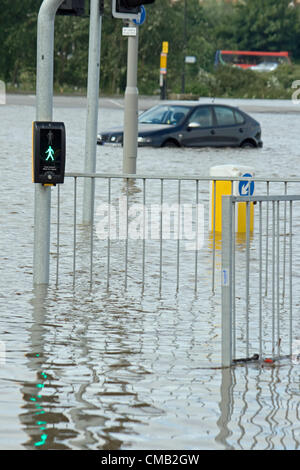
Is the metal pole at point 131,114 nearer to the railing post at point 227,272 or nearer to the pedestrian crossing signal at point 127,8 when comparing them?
the pedestrian crossing signal at point 127,8

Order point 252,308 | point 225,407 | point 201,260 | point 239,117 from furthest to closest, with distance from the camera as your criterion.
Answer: point 239,117
point 201,260
point 252,308
point 225,407

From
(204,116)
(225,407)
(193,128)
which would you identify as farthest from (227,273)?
(204,116)

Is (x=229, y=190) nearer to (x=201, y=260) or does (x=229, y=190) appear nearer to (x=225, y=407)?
(x=201, y=260)

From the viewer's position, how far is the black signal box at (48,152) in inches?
364

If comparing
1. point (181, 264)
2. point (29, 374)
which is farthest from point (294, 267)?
point (29, 374)

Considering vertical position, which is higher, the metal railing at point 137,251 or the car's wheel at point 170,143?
the metal railing at point 137,251

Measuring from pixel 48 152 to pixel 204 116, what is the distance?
20.8 m

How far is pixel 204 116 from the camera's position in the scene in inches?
1178

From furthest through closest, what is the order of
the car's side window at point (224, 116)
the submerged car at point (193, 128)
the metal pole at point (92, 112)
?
the car's side window at point (224, 116), the submerged car at point (193, 128), the metal pole at point (92, 112)

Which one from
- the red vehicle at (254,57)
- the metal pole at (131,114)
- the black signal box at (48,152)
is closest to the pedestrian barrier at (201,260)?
the black signal box at (48,152)

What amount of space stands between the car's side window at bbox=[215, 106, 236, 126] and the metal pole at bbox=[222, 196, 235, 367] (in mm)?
23122

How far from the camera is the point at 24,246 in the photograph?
41.1ft

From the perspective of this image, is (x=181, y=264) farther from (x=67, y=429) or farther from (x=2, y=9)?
(x=2, y=9)
